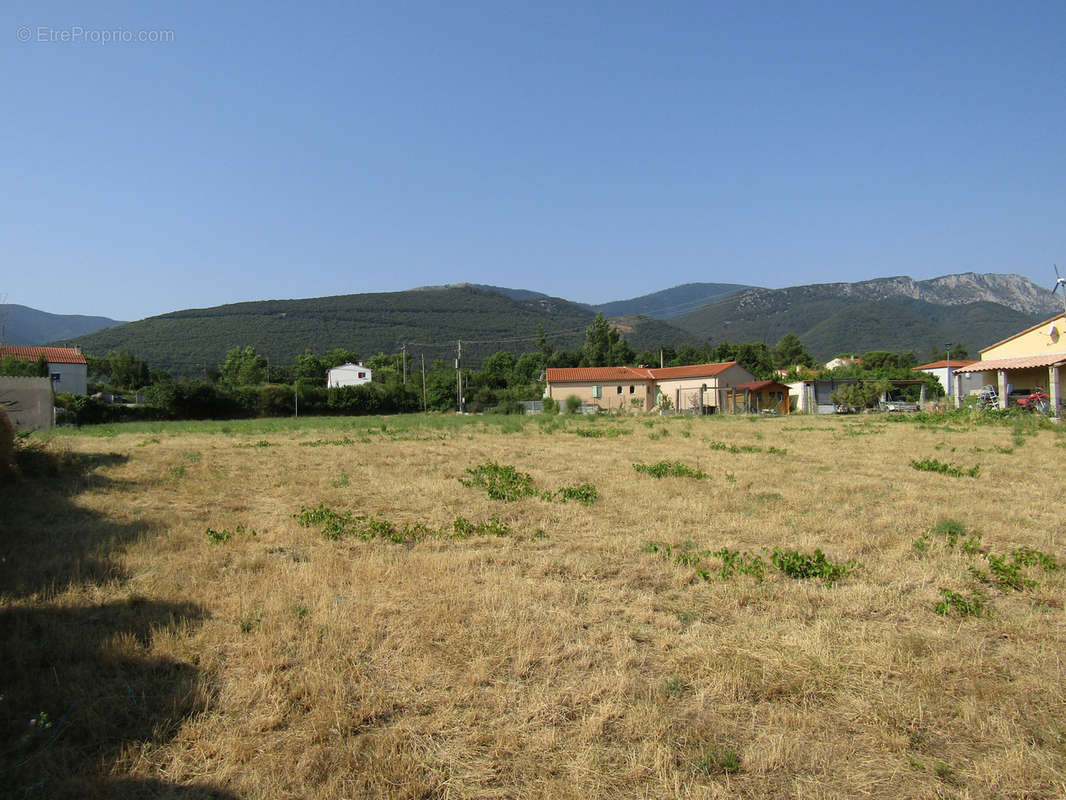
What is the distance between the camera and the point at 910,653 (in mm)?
4273

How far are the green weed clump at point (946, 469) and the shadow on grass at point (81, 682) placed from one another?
43.3ft

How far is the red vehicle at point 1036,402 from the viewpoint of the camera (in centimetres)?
3075

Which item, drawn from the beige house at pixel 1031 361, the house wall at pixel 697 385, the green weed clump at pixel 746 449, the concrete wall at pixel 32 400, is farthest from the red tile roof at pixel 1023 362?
the concrete wall at pixel 32 400

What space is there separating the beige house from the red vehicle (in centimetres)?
35

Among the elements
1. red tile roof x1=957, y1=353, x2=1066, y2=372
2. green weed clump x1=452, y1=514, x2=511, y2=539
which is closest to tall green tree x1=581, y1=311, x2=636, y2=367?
red tile roof x1=957, y1=353, x2=1066, y2=372

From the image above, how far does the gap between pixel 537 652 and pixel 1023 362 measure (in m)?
39.4

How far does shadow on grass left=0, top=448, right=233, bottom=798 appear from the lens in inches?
120

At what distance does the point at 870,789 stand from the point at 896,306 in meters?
211

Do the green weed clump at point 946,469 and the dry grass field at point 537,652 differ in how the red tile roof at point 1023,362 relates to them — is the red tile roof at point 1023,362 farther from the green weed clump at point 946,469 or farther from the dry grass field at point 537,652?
the dry grass field at point 537,652

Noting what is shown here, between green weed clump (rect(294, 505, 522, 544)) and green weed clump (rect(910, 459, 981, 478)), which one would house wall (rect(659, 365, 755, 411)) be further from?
green weed clump (rect(294, 505, 522, 544))

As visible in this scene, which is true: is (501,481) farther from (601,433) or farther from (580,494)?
(601,433)

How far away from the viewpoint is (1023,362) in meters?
33.7

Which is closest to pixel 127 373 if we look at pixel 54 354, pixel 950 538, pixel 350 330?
pixel 54 354

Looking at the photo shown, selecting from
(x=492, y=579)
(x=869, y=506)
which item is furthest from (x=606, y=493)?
(x=492, y=579)
